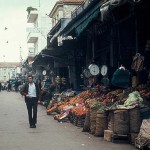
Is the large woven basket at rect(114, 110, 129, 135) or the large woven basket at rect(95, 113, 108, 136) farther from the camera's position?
the large woven basket at rect(95, 113, 108, 136)

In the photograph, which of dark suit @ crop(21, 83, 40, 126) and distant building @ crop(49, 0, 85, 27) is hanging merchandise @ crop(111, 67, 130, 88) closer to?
dark suit @ crop(21, 83, 40, 126)

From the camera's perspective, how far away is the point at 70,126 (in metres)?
12.8

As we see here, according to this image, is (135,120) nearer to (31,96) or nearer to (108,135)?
(108,135)

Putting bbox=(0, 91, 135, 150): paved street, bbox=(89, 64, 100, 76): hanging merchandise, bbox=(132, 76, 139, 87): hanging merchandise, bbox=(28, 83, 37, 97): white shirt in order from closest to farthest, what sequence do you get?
bbox=(0, 91, 135, 150): paved street, bbox=(132, 76, 139, 87): hanging merchandise, bbox=(28, 83, 37, 97): white shirt, bbox=(89, 64, 100, 76): hanging merchandise

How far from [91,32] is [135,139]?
323 inches

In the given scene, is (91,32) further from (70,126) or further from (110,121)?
(110,121)

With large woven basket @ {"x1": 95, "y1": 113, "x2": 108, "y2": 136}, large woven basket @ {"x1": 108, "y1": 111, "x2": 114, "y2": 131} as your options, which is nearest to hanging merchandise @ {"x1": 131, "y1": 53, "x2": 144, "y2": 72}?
large woven basket @ {"x1": 95, "y1": 113, "x2": 108, "y2": 136}

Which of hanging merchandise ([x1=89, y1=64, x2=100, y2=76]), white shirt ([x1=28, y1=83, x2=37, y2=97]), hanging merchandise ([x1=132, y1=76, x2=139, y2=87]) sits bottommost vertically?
white shirt ([x1=28, y1=83, x2=37, y2=97])

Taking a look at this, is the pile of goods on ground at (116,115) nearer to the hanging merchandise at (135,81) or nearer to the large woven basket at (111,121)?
the large woven basket at (111,121)

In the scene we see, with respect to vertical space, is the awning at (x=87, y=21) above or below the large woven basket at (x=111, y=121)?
above

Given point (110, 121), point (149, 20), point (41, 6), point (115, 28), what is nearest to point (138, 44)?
point (149, 20)

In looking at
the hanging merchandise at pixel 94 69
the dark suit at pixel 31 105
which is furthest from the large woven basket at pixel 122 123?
the hanging merchandise at pixel 94 69

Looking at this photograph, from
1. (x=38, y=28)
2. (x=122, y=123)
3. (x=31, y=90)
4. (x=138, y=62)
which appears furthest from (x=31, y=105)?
(x=38, y=28)

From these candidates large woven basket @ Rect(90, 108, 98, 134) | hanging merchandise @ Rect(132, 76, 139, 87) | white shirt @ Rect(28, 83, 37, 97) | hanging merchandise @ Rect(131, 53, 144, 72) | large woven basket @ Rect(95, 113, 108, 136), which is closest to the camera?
large woven basket @ Rect(95, 113, 108, 136)
